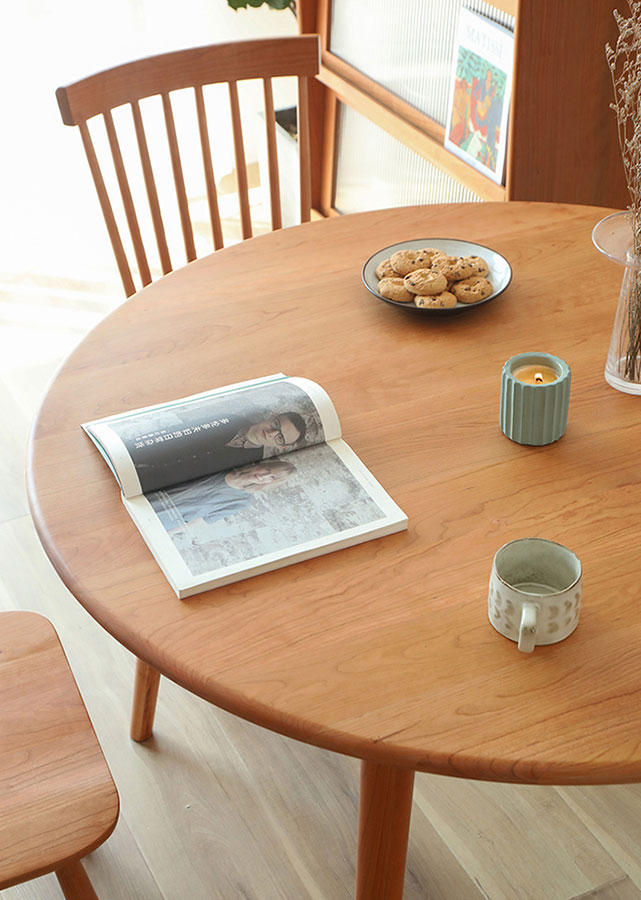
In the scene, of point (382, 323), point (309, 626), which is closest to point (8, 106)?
point (382, 323)

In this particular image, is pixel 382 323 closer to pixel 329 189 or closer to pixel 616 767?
pixel 616 767

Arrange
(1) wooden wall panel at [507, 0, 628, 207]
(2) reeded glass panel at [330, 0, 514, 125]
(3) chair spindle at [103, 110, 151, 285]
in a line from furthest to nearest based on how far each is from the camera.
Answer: (2) reeded glass panel at [330, 0, 514, 125], (1) wooden wall panel at [507, 0, 628, 207], (3) chair spindle at [103, 110, 151, 285]

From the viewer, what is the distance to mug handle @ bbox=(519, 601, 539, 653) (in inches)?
35.0

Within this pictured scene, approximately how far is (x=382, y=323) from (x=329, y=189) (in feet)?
6.26

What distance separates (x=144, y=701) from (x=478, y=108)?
1536 millimetres

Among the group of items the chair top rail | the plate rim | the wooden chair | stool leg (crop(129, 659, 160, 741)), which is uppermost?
the chair top rail

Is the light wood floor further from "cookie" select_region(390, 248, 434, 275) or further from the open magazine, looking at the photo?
"cookie" select_region(390, 248, 434, 275)

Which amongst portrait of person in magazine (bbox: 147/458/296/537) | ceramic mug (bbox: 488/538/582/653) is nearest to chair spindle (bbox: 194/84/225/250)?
portrait of person in magazine (bbox: 147/458/296/537)

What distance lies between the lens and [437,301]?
1400mm

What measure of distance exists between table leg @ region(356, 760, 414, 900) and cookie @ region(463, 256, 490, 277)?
729 millimetres

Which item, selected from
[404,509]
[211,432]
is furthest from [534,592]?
[211,432]

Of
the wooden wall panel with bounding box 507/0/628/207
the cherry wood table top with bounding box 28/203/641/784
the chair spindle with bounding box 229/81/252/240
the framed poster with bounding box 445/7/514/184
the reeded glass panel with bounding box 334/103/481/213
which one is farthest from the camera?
the reeded glass panel with bounding box 334/103/481/213

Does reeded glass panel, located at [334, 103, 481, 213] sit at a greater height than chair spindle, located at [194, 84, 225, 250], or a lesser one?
lesser

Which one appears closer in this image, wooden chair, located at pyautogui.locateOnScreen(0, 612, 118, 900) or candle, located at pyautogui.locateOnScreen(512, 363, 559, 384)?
wooden chair, located at pyautogui.locateOnScreen(0, 612, 118, 900)
